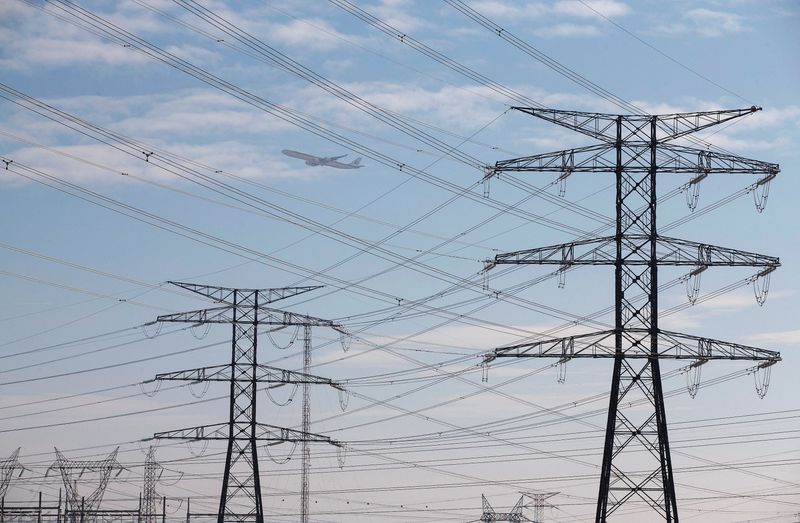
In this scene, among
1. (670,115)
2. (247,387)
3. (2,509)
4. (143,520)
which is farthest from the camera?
(143,520)

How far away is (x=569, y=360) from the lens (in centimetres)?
5525

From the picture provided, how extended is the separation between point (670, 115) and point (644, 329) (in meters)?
9.60

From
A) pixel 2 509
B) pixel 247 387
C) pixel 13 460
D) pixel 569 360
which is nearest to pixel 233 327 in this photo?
pixel 247 387

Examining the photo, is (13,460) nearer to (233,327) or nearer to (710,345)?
(233,327)

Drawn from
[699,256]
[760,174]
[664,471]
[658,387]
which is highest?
[760,174]

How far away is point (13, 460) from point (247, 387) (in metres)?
48.1

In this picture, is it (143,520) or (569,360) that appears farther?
(143,520)

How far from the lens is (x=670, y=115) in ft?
191

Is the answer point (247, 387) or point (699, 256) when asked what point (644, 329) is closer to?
point (699, 256)

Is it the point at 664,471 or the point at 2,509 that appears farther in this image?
the point at 2,509

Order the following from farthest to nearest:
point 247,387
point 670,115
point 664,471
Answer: point 247,387, point 670,115, point 664,471

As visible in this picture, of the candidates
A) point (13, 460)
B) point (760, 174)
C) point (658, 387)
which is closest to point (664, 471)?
point (658, 387)

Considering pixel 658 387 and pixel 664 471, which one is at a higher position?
pixel 658 387

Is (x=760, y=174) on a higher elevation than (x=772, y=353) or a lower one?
higher
